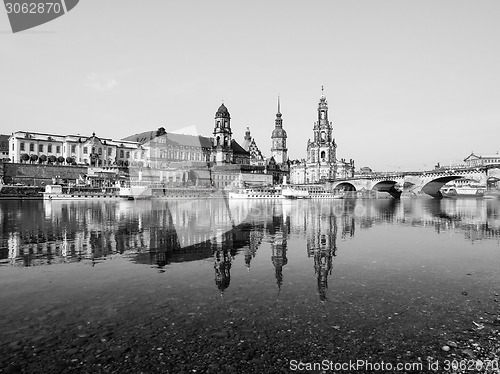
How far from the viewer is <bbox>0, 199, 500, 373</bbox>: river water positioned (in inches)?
262

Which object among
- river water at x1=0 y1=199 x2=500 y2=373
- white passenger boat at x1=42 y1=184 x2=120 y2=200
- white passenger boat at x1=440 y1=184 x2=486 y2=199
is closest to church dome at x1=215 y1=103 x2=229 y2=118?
white passenger boat at x1=42 y1=184 x2=120 y2=200

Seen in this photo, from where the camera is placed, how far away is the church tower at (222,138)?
14112 cm

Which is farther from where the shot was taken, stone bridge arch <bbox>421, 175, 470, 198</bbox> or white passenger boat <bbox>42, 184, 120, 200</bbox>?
stone bridge arch <bbox>421, 175, 470, 198</bbox>

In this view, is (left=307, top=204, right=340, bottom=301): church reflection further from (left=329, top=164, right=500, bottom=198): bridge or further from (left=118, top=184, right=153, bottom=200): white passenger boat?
(left=329, top=164, right=500, bottom=198): bridge

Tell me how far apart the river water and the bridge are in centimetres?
8740

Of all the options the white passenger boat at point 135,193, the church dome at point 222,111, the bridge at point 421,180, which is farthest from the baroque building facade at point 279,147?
the white passenger boat at point 135,193

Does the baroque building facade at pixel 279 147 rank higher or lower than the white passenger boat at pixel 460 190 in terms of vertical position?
higher

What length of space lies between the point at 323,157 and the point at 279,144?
25692 mm

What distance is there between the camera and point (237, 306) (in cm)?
914

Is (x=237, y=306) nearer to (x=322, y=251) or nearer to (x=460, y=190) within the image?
(x=322, y=251)

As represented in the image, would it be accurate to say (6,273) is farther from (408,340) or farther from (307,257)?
(408,340)

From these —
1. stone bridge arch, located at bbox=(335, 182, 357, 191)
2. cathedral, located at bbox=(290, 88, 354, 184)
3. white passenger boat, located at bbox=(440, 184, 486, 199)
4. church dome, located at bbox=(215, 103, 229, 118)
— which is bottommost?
white passenger boat, located at bbox=(440, 184, 486, 199)

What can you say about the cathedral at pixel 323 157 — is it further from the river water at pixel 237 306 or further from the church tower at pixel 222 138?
the river water at pixel 237 306

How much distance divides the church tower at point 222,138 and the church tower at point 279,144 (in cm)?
3306
